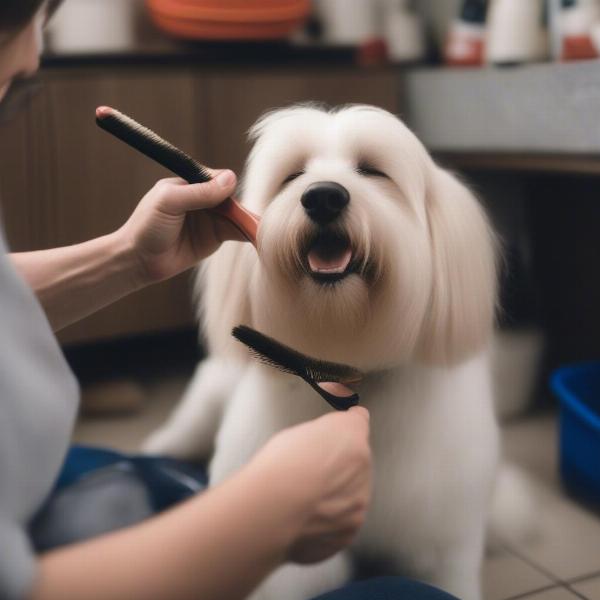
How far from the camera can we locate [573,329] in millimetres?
2055

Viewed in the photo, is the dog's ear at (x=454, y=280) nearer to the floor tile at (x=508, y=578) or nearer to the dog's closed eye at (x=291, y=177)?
the dog's closed eye at (x=291, y=177)

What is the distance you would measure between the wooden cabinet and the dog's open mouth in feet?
3.15

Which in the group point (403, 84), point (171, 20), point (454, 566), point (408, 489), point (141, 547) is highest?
point (171, 20)

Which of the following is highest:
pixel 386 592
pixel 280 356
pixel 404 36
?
pixel 404 36

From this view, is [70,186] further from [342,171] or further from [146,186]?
[342,171]

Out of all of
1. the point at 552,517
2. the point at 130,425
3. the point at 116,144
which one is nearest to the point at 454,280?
the point at 552,517

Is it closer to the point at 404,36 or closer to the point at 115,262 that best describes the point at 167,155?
the point at 115,262

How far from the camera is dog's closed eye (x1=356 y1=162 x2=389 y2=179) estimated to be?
97 centimetres

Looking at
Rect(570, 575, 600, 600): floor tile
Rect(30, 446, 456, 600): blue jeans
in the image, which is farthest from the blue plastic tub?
Rect(30, 446, 456, 600): blue jeans

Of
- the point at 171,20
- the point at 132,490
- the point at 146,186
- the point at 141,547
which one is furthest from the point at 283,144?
the point at 171,20

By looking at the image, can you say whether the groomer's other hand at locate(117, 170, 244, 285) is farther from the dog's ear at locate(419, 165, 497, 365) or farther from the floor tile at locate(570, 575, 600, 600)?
the floor tile at locate(570, 575, 600, 600)

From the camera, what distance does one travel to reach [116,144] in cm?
179

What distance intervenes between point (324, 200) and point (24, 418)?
42 cm

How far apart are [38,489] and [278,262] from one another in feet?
1.35
